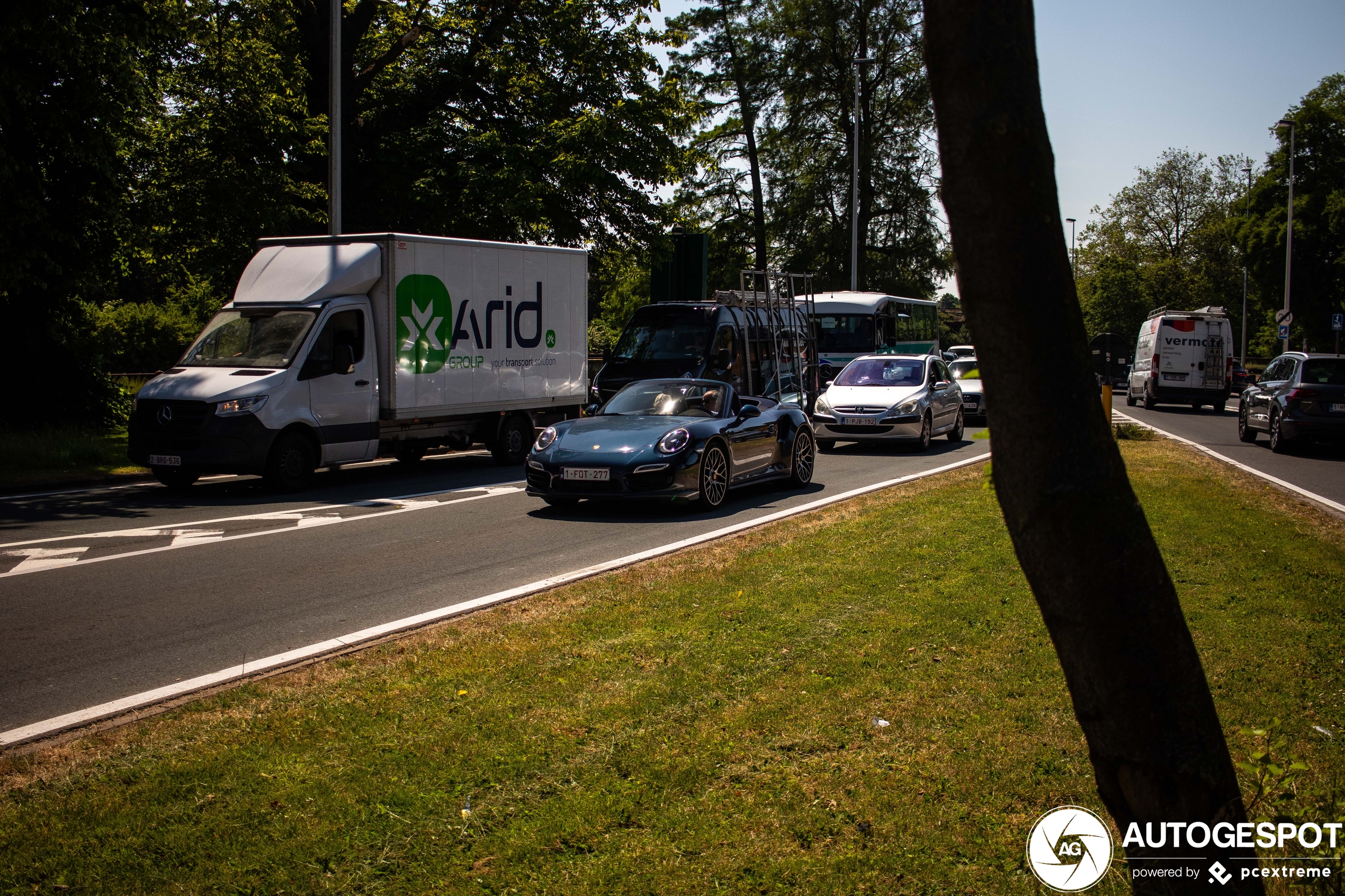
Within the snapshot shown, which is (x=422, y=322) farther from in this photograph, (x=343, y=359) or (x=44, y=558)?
(x=44, y=558)

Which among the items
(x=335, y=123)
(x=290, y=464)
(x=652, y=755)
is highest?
(x=335, y=123)

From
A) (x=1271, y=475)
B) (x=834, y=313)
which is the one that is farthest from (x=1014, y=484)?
(x=834, y=313)

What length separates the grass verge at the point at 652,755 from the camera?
3.39m

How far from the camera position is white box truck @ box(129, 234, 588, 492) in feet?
43.9

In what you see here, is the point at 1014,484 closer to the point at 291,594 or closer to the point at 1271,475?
the point at 291,594

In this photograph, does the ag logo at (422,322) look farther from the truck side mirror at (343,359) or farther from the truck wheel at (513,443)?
the truck wheel at (513,443)

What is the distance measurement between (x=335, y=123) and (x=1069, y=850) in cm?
1899

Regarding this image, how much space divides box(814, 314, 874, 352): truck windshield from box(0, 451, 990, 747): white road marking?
20.4 meters

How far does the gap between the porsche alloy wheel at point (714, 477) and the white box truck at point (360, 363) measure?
5.24m

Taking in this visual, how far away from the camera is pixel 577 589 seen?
7473mm

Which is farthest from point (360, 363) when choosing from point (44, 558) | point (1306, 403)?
point (1306, 403)

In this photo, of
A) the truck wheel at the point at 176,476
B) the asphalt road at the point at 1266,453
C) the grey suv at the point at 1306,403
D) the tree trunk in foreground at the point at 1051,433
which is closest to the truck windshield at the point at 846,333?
the asphalt road at the point at 1266,453

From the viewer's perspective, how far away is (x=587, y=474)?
11438mm

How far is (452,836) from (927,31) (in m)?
2.77
